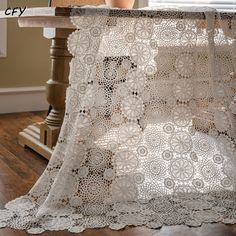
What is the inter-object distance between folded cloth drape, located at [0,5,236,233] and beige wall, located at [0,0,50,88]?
1.83 metres

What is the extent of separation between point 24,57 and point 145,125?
6.45ft

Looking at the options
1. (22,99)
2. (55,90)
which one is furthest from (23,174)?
(22,99)

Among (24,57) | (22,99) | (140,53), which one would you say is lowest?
(22,99)

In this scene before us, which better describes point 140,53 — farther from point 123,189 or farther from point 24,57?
point 24,57

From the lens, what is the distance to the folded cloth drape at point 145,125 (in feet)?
5.46

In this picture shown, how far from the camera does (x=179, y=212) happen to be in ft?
5.57

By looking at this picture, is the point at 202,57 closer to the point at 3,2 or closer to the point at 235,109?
the point at 235,109

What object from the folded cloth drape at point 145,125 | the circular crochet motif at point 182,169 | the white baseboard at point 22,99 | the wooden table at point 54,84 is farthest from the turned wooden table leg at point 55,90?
the white baseboard at point 22,99

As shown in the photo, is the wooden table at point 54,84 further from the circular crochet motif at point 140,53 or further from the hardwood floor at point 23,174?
the circular crochet motif at point 140,53

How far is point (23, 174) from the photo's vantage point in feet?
6.84

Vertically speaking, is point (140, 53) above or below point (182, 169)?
above

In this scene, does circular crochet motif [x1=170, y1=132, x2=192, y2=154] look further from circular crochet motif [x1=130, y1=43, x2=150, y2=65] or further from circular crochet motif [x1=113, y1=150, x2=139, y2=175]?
circular crochet motif [x1=130, y1=43, x2=150, y2=65]

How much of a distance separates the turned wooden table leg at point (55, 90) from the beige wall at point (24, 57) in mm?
1098

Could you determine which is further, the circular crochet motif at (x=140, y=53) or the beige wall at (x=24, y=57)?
the beige wall at (x=24, y=57)
